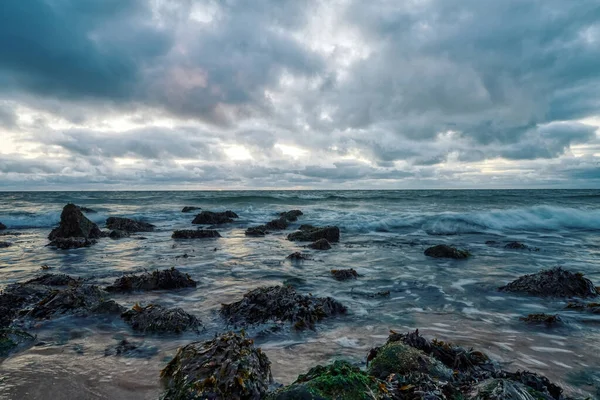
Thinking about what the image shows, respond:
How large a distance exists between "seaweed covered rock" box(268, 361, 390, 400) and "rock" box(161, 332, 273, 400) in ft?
1.66

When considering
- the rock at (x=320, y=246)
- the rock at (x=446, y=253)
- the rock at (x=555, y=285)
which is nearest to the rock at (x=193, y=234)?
the rock at (x=320, y=246)

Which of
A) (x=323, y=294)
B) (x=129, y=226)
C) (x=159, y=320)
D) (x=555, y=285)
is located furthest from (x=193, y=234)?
(x=555, y=285)

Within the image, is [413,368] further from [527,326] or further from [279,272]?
[279,272]

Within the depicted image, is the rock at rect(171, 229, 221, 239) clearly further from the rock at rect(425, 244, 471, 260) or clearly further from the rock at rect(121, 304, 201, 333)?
the rock at rect(121, 304, 201, 333)

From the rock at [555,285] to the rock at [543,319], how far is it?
1677 mm

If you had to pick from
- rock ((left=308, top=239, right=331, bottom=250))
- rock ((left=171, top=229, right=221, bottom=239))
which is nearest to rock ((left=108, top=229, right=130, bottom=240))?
rock ((left=171, top=229, right=221, bottom=239))

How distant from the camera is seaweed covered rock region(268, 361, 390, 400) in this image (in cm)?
219

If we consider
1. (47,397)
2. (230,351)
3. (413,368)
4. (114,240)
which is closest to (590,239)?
(413,368)

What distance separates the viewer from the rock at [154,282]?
672 centimetres

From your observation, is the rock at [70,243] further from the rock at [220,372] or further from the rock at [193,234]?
the rock at [220,372]

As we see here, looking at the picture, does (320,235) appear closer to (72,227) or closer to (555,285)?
(555,285)

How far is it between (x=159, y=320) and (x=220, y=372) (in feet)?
7.78

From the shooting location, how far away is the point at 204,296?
647cm

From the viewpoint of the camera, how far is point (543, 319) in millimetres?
5207
